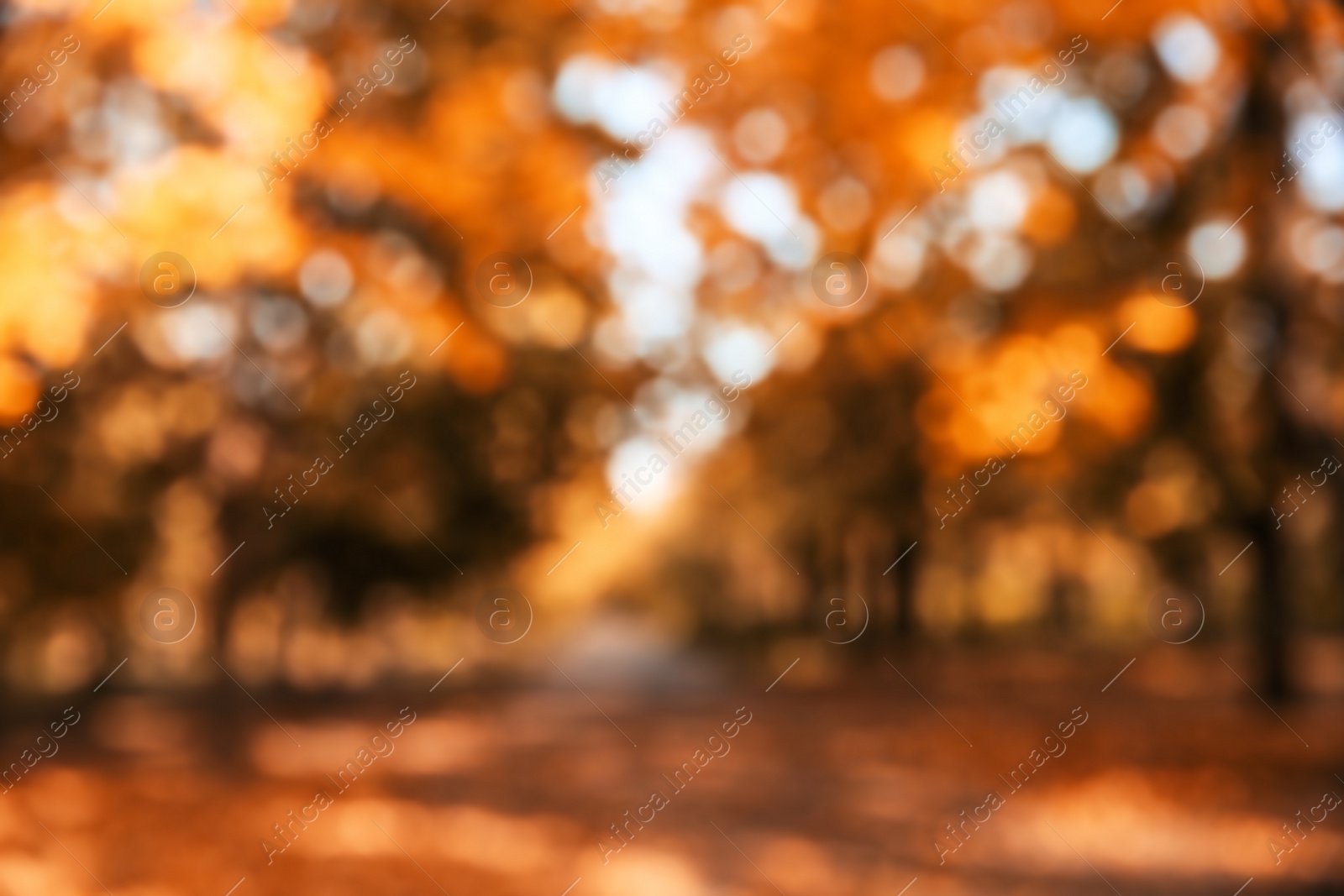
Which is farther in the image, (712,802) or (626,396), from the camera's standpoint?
(626,396)

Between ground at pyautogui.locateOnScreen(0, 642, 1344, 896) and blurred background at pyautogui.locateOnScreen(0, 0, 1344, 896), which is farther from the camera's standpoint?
ground at pyautogui.locateOnScreen(0, 642, 1344, 896)

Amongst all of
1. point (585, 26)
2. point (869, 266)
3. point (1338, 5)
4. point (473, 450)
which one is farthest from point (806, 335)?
point (473, 450)

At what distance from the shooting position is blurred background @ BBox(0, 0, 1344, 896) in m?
4.01

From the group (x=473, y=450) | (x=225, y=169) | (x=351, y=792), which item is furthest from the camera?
(x=473, y=450)

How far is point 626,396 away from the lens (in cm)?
955

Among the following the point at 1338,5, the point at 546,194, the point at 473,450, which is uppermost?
the point at 546,194

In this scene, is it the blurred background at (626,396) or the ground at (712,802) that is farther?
the ground at (712,802)

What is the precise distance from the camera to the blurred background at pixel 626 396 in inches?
158

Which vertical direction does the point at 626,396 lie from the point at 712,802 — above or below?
above

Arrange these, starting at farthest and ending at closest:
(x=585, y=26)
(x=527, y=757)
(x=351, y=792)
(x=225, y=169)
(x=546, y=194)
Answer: (x=527, y=757) → (x=351, y=792) → (x=585, y=26) → (x=546, y=194) → (x=225, y=169)

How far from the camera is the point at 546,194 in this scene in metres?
4.23

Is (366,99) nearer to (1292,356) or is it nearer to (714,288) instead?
(714,288)

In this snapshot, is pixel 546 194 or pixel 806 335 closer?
pixel 546 194

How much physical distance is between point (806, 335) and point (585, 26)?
4144mm
